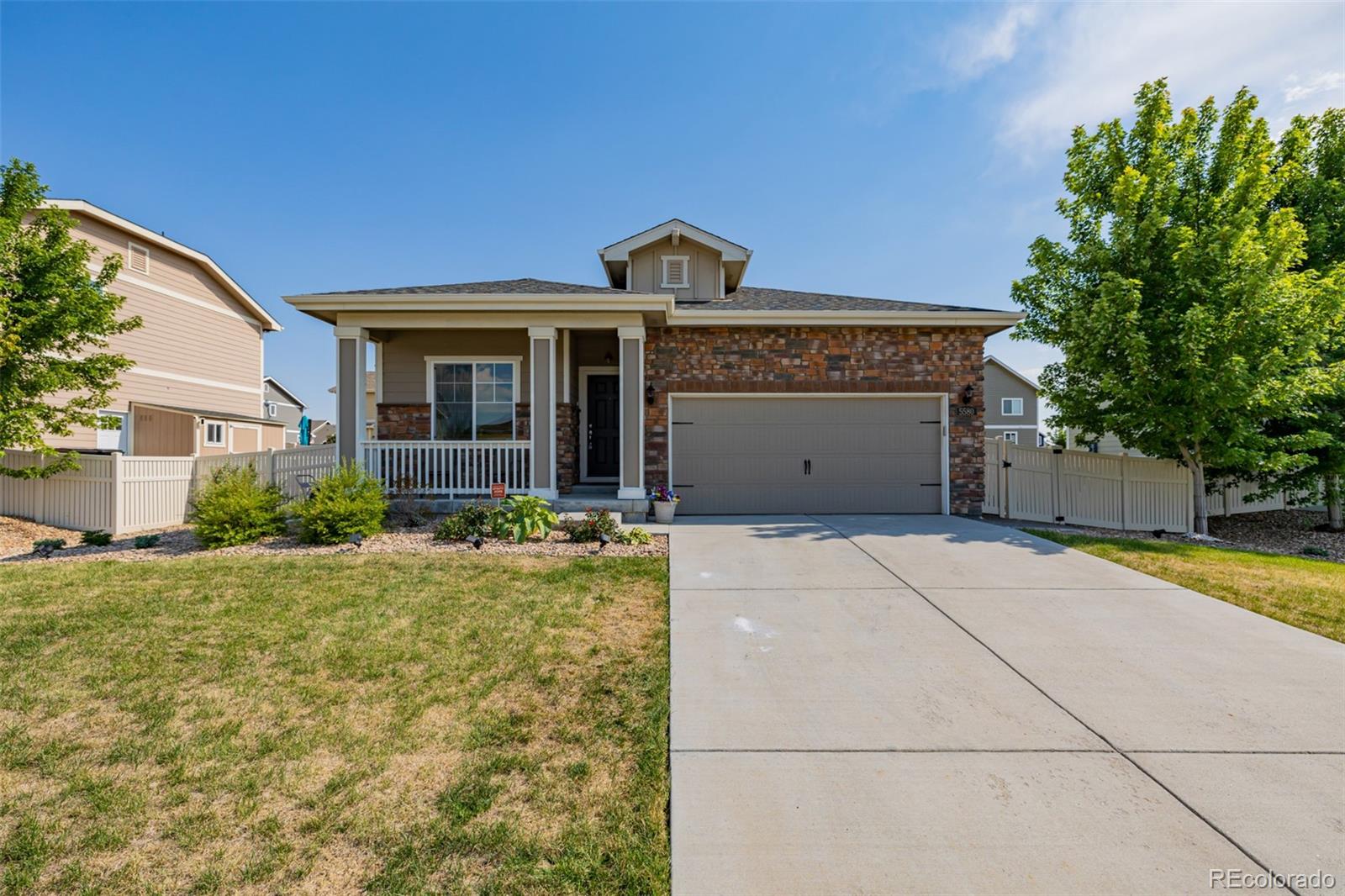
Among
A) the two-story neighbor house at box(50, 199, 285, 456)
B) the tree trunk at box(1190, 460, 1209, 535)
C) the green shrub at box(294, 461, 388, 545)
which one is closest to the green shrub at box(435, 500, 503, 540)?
the green shrub at box(294, 461, 388, 545)

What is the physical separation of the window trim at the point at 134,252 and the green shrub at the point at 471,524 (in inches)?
527

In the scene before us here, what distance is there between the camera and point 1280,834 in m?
2.15

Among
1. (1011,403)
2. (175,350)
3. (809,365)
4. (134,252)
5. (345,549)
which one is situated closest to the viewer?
(345,549)

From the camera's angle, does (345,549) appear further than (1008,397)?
No

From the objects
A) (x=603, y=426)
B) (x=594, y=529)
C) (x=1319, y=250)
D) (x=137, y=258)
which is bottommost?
(x=594, y=529)

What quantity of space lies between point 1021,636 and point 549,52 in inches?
433

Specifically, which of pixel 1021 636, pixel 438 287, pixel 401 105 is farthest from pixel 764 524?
pixel 401 105

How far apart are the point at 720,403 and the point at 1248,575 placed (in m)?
6.79

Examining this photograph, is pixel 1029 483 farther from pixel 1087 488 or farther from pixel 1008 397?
pixel 1008 397

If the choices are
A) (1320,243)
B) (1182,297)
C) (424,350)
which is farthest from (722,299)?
(1320,243)

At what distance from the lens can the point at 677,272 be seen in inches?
442

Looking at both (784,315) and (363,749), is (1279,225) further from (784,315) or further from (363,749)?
(363,749)

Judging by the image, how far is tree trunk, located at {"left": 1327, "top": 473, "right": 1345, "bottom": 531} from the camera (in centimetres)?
930

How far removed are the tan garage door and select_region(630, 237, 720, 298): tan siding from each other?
287 centimetres
